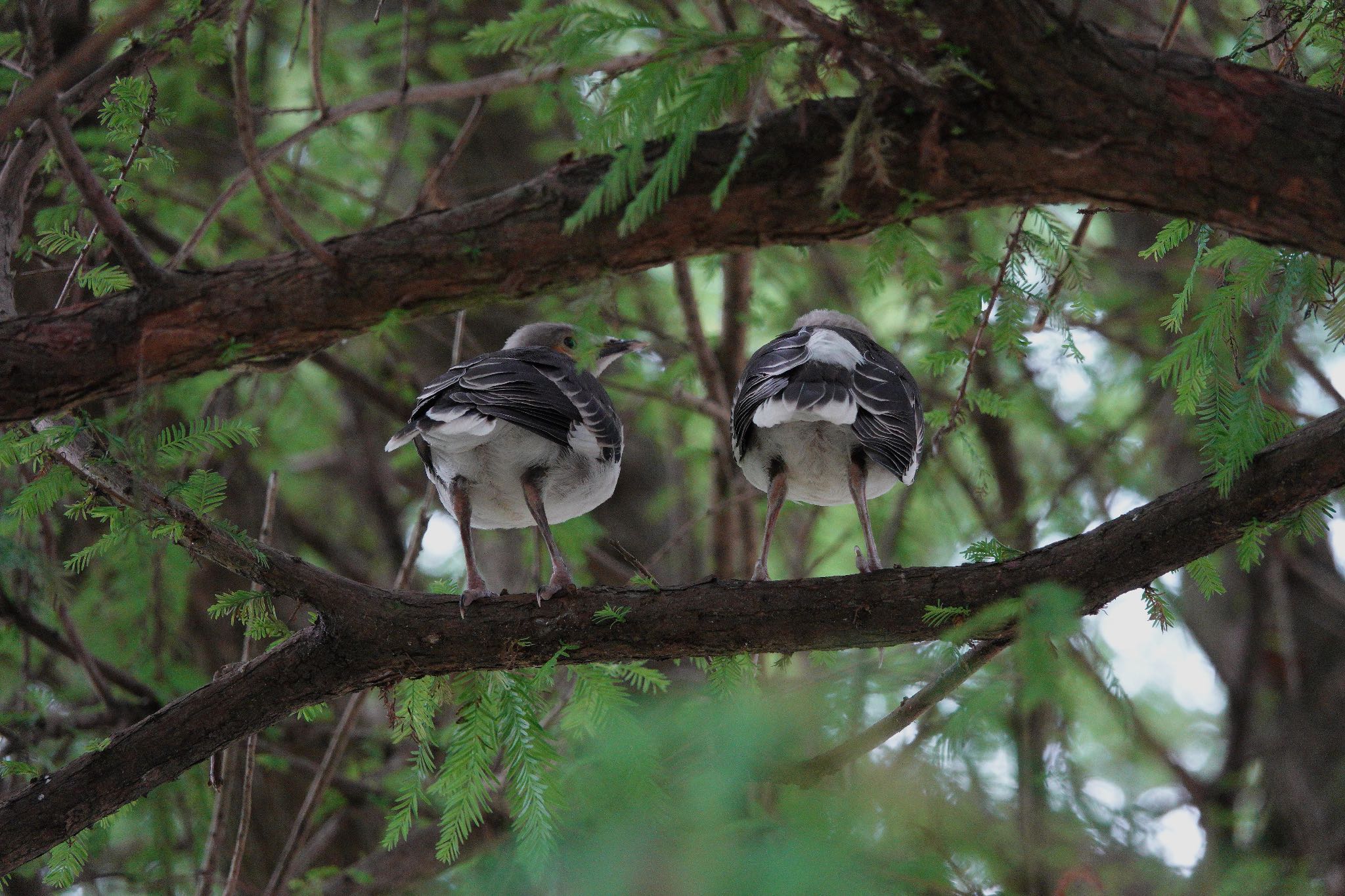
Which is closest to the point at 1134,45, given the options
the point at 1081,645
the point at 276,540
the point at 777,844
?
the point at 777,844

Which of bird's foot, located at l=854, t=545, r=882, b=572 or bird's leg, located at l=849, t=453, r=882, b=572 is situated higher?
bird's leg, located at l=849, t=453, r=882, b=572

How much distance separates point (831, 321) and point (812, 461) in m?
1.66

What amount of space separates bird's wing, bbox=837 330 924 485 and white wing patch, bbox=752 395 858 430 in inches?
3.8

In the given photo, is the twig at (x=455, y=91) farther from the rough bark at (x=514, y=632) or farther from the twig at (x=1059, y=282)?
the rough bark at (x=514, y=632)

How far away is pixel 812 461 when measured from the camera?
17.2 ft

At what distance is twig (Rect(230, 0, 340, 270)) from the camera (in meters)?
3.14

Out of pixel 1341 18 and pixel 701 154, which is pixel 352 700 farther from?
pixel 1341 18

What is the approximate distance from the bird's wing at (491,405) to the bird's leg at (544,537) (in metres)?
0.26

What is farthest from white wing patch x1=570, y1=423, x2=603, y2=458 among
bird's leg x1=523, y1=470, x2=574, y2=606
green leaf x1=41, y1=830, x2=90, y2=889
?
green leaf x1=41, y1=830, x2=90, y2=889

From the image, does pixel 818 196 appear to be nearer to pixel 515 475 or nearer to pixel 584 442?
pixel 584 442

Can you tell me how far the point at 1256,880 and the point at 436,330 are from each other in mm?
6737

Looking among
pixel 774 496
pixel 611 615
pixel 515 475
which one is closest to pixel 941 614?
pixel 611 615

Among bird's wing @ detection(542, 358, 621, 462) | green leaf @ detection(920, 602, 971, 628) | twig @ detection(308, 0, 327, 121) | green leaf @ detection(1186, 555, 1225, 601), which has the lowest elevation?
green leaf @ detection(920, 602, 971, 628)

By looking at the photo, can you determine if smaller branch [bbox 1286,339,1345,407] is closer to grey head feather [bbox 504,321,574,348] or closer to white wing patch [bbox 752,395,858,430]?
white wing patch [bbox 752,395,858,430]
